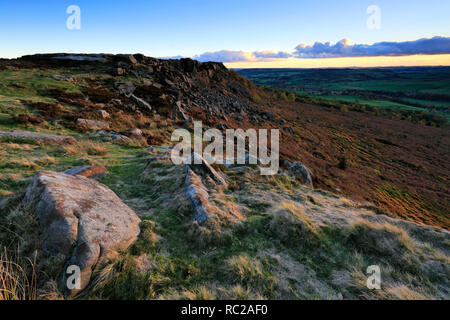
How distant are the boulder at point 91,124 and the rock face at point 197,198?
1215 cm

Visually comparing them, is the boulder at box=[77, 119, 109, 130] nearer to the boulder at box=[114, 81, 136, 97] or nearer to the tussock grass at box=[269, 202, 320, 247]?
the boulder at box=[114, 81, 136, 97]

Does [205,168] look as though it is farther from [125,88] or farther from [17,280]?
[125,88]

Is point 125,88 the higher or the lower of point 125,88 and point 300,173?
the higher

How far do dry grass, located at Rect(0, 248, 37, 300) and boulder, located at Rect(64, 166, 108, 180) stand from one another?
4049mm

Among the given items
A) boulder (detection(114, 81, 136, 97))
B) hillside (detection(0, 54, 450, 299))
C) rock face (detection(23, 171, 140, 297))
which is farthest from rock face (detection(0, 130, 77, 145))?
boulder (detection(114, 81, 136, 97))

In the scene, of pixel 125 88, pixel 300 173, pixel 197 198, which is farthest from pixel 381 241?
pixel 125 88

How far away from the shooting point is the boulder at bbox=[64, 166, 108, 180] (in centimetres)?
755

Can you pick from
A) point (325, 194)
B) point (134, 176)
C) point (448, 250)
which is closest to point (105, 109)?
point (134, 176)

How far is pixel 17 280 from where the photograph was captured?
3381 millimetres

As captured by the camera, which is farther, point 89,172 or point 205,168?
point 205,168

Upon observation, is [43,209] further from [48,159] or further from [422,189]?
[422,189]

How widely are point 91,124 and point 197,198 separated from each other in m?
14.6

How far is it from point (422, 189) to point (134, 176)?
33.3 metres
